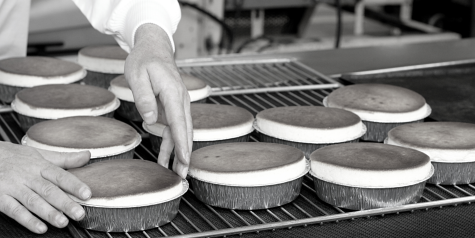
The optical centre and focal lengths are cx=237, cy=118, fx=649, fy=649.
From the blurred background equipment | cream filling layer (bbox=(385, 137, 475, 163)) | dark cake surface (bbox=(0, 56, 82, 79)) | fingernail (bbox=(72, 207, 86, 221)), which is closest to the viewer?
fingernail (bbox=(72, 207, 86, 221))

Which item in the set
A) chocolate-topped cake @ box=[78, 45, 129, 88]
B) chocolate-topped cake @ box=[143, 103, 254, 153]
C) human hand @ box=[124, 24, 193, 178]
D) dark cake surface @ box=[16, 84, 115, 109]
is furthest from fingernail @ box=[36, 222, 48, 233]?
chocolate-topped cake @ box=[78, 45, 129, 88]

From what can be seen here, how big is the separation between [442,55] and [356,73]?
1.27 ft

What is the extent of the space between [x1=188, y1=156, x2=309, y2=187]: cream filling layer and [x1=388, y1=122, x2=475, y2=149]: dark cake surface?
0.33m

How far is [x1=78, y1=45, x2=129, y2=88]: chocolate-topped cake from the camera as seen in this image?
6.60ft

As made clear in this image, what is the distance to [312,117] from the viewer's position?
159cm

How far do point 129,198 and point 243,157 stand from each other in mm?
293

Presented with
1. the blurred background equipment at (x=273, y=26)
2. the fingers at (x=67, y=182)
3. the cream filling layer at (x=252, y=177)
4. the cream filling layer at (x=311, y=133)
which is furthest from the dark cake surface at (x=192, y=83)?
→ the blurred background equipment at (x=273, y=26)

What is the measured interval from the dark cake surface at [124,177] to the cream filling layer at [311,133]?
350 mm

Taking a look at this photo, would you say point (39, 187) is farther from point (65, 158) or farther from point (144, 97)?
point (144, 97)

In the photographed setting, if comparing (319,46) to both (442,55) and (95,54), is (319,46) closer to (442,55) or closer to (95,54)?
(442,55)

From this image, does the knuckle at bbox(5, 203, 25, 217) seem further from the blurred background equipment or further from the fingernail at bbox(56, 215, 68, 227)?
the blurred background equipment

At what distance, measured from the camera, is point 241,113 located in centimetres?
165

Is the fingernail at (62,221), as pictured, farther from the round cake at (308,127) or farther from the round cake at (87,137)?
the round cake at (308,127)

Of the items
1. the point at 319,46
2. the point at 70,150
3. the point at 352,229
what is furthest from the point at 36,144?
the point at 319,46
